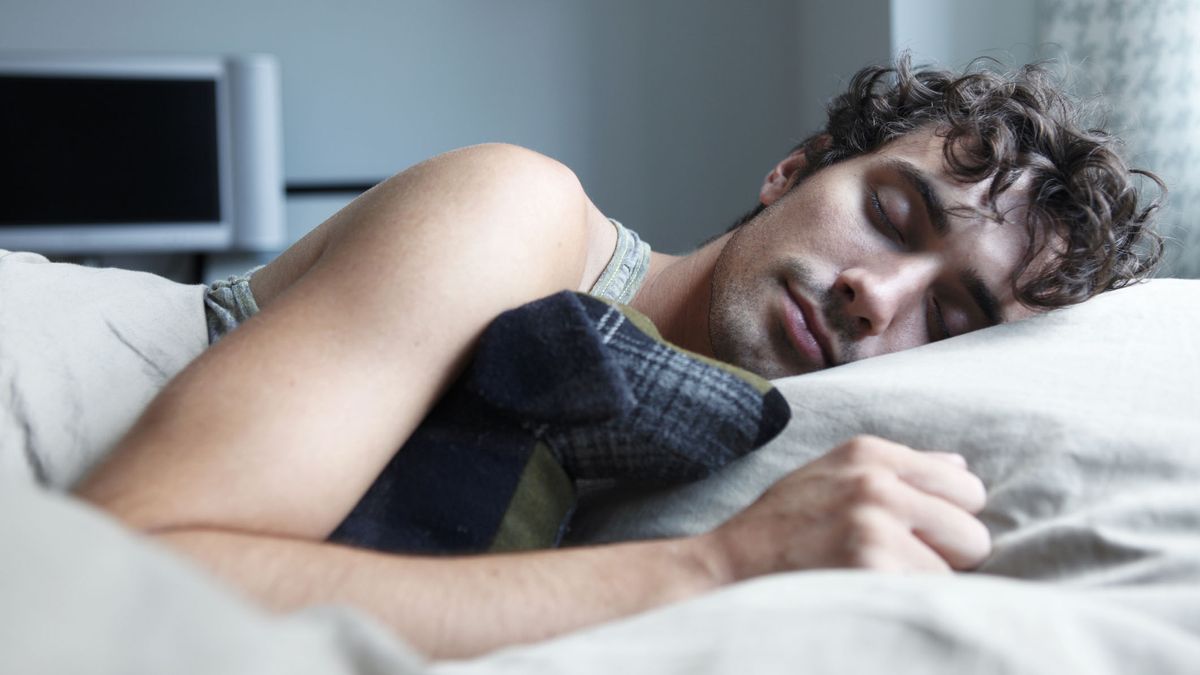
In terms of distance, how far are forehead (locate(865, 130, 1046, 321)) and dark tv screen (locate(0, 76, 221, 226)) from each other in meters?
2.77

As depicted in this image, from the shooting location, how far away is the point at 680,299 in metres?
1.25

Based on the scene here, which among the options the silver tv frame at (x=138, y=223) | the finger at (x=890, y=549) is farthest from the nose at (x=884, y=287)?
the silver tv frame at (x=138, y=223)

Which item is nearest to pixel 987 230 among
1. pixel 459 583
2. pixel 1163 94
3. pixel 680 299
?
pixel 680 299

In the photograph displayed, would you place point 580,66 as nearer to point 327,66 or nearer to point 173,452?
point 327,66

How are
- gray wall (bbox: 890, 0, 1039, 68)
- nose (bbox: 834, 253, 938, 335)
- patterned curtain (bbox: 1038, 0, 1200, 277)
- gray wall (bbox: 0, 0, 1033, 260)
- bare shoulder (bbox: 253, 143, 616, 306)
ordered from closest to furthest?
bare shoulder (bbox: 253, 143, 616, 306) < nose (bbox: 834, 253, 938, 335) < patterned curtain (bbox: 1038, 0, 1200, 277) < gray wall (bbox: 890, 0, 1039, 68) < gray wall (bbox: 0, 0, 1033, 260)

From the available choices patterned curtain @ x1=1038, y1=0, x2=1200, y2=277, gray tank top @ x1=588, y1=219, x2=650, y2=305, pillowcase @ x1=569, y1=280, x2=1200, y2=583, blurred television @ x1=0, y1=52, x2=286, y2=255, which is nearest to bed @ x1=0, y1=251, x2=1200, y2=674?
pillowcase @ x1=569, y1=280, x2=1200, y2=583

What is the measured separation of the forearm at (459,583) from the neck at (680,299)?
65cm

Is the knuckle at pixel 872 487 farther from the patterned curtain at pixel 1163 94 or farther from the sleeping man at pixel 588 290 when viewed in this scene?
the patterned curtain at pixel 1163 94

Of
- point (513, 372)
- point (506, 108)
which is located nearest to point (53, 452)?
point (513, 372)

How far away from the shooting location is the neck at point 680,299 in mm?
1221

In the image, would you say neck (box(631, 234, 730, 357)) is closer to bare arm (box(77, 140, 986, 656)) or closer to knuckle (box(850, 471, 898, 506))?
bare arm (box(77, 140, 986, 656))

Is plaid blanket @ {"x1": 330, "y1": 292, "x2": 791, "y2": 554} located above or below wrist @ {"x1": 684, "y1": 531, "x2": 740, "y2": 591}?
above

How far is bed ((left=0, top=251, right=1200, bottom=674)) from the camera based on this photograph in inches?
11.7

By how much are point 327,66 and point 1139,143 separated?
2.37 m
